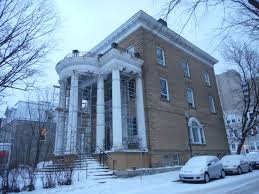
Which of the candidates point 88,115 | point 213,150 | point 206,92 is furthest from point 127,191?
point 206,92

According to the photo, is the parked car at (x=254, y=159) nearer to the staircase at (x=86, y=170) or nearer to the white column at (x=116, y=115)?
the white column at (x=116, y=115)

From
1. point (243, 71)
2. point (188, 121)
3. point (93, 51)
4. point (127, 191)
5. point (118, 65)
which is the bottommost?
point (127, 191)

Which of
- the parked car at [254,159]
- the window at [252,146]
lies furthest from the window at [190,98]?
the window at [252,146]

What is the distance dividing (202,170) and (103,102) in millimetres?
8723

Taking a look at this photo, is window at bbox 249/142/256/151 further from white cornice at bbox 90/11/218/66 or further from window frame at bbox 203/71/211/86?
white cornice at bbox 90/11/218/66

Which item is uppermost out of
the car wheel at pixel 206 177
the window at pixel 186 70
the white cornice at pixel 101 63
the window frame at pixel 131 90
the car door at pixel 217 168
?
the window at pixel 186 70

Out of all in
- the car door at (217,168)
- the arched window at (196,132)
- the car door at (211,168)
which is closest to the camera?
the car door at (211,168)

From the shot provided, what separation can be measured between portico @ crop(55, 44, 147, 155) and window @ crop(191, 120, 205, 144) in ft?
23.2

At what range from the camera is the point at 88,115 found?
2123 cm

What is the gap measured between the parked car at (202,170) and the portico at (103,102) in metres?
4.50

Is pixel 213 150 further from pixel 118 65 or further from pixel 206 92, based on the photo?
pixel 118 65

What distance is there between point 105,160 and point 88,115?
22.3 ft

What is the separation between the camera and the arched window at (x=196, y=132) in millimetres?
22514

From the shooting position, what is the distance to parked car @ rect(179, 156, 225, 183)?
40.9ft
